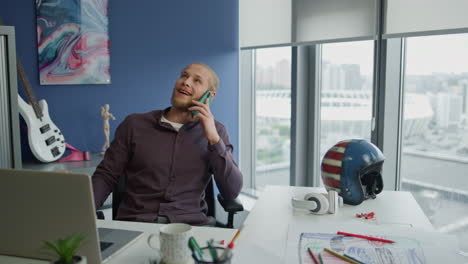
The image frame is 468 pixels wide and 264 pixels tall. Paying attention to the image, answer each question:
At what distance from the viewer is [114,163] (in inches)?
77.9

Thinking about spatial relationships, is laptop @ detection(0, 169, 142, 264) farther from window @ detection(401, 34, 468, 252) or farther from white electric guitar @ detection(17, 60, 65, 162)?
window @ detection(401, 34, 468, 252)

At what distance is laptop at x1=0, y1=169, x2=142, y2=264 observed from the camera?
3.40 feet

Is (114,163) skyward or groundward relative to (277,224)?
skyward

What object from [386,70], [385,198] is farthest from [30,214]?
[386,70]

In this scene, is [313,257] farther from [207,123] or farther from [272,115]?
[272,115]

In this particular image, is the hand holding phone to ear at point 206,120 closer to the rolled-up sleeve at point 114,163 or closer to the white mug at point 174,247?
the rolled-up sleeve at point 114,163

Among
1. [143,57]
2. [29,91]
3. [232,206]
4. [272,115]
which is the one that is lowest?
[232,206]

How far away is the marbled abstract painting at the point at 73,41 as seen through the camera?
10.1 feet

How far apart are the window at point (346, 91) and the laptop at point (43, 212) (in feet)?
7.34

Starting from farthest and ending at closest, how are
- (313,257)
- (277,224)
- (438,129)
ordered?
(438,129) < (277,224) < (313,257)

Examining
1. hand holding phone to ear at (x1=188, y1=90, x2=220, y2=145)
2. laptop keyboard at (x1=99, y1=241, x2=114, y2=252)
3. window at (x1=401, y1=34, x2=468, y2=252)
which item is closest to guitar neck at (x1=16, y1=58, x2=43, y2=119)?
hand holding phone to ear at (x1=188, y1=90, x2=220, y2=145)

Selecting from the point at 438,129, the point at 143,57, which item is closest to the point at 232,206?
the point at 438,129

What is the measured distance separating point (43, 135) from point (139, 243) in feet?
6.27

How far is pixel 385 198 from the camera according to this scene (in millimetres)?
1840
